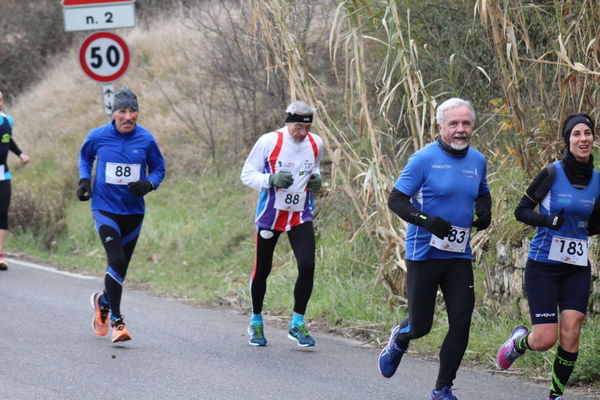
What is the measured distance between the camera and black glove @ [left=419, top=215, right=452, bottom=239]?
634cm

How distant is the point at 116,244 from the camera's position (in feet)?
29.2

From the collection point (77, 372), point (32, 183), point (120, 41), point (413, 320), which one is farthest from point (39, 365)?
point (32, 183)

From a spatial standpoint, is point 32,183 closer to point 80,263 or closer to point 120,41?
point 80,263

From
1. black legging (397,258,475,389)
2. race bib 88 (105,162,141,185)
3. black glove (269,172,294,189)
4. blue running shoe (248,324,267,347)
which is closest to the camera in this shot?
black legging (397,258,475,389)

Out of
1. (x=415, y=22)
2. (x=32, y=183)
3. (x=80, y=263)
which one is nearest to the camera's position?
(x=415, y=22)

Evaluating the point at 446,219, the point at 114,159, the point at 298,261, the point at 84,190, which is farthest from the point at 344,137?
the point at 446,219

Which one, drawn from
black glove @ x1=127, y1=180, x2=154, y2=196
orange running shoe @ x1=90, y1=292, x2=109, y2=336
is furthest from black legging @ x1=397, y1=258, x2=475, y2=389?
orange running shoe @ x1=90, y1=292, x2=109, y2=336

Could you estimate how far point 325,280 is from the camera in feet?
36.1

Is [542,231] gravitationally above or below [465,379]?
above

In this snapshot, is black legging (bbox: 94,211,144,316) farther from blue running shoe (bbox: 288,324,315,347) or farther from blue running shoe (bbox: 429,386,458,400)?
blue running shoe (bbox: 429,386,458,400)

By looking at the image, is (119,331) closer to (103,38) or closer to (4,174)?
(103,38)

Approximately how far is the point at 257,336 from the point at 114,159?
188cm

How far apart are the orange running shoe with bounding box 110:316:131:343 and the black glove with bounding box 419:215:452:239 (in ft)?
10.3

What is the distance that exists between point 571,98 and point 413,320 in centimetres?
287
